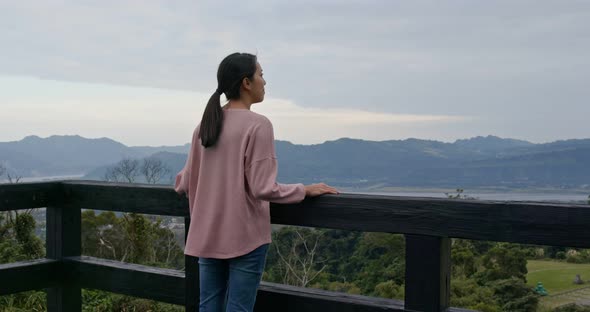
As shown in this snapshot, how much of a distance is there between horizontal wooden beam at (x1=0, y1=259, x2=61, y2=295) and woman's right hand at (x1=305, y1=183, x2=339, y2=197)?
1779 mm

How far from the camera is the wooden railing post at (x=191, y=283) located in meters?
3.29

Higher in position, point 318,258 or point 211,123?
point 211,123

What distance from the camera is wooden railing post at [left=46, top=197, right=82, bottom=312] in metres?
3.82

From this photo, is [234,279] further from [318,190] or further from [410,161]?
[410,161]

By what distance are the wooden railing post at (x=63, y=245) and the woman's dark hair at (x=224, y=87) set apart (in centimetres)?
150

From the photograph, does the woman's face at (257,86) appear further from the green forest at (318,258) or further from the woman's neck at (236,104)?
the green forest at (318,258)

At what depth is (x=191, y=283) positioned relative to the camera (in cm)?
331

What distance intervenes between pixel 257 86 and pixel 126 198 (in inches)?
45.8

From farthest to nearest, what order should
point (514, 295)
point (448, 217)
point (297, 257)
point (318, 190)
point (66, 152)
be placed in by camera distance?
point (66, 152) → point (297, 257) → point (514, 295) → point (318, 190) → point (448, 217)

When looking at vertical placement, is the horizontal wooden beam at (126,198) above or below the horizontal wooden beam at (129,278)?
above

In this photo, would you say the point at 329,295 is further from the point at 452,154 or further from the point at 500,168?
the point at 452,154

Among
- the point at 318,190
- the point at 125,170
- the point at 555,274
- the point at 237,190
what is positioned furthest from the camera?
the point at 555,274

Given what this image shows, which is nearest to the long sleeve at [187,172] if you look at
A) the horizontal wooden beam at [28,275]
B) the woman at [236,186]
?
the woman at [236,186]

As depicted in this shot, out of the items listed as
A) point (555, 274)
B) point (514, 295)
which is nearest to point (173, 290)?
point (555, 274)
